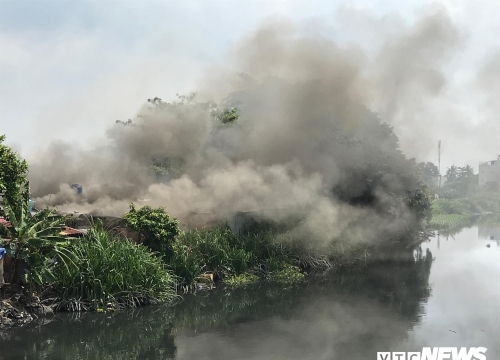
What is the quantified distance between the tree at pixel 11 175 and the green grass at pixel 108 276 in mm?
1968

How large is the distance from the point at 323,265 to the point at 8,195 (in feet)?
44.9

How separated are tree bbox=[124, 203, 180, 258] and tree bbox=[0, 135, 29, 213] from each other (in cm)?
405

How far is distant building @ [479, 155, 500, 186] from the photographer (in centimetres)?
7481

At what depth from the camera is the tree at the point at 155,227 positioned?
50.6 feet

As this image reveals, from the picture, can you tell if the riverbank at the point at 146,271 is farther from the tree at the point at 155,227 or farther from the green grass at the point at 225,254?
the tree at the point at 155,227

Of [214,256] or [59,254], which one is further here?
[214,256]

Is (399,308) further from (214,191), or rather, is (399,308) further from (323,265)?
(214,191)

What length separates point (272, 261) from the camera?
18906 millimetres

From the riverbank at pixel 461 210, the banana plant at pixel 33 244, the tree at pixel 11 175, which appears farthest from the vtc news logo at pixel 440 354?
the riverbank at pixel 461 210

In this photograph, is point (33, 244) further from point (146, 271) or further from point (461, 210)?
point (461, 210)

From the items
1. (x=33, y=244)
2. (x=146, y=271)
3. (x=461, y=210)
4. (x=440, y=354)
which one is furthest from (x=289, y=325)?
(x=461, y=210)

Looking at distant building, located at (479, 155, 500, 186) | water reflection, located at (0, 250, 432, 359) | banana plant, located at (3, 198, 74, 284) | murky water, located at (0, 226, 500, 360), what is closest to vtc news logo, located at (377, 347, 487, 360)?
murky water, located at (0, 226, 500, 360)

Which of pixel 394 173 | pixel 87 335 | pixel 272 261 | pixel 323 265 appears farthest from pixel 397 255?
pixel 87 335

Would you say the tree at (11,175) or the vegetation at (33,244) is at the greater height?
the tree at (11,175)
